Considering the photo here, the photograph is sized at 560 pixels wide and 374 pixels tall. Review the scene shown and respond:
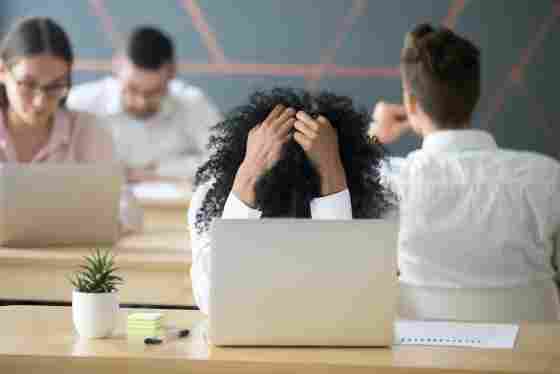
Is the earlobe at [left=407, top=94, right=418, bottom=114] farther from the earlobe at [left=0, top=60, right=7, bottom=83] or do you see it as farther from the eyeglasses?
the earlobe at [left=0, top=60, right=7, bottom=83]

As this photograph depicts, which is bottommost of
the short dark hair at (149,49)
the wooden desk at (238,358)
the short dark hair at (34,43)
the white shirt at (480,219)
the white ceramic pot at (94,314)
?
the wooden desk at (238,358)

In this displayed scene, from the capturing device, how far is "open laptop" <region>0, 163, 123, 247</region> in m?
2.89

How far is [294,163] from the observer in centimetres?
207

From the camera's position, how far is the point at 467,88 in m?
2.85

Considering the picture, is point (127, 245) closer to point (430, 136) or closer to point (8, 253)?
point (8, 253)

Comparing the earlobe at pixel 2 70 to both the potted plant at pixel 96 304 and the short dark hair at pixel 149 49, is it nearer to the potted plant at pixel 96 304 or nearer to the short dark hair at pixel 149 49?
the short dark hair at pixel 149 49

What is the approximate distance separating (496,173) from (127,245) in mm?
1092

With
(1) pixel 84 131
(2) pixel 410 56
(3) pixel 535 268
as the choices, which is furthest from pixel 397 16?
(3) pixel 535 268

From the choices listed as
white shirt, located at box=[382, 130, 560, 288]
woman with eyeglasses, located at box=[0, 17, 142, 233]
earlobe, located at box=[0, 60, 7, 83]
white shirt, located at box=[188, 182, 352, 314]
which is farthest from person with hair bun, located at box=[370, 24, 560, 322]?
earlobe, located at box=[0, 60, 7, 83]

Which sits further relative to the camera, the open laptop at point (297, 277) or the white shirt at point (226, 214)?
the white shirt at point (226, 214)

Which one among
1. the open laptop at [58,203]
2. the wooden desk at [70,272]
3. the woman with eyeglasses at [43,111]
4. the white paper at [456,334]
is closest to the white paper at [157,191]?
the woman with eyeglasses at [43,111]

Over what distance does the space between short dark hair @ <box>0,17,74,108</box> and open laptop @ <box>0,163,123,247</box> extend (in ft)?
2.23

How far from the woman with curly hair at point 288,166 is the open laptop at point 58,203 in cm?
74

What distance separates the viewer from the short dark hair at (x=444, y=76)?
9.30ft
